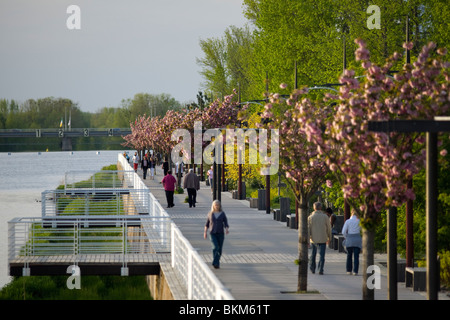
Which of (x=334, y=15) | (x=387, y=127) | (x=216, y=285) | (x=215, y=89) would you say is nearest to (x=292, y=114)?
(x=387, y=127)

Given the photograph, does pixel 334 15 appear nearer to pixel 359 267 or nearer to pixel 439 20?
pixel 439 20

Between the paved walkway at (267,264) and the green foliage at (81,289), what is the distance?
2.40 meters

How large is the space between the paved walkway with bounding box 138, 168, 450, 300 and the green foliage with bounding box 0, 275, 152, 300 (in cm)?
240

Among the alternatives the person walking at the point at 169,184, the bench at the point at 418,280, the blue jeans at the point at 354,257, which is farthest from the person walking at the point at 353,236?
the person walking at the point at 169,184

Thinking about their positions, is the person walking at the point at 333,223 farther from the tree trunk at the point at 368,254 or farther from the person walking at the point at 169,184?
the person walking at the point at 169,184

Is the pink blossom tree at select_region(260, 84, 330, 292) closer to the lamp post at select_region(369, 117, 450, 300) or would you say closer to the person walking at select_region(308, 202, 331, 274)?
the person walking at select_region(308, 202, 331, 274)

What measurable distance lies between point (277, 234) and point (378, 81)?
14.1 meters

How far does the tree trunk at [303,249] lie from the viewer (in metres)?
18.6

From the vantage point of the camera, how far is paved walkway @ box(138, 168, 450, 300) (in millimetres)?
18312

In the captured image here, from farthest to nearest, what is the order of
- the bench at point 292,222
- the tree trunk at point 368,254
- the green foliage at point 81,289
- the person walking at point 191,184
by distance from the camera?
the person walking at point 191,184 < the bench at point 292,222 < the green foliage at point 81,289 < the tree trunk at point 368,254

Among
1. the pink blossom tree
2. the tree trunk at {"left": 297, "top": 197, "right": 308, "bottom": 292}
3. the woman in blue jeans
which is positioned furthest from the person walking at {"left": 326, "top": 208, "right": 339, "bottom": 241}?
the woman in blue jeans

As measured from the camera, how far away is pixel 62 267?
22.7m

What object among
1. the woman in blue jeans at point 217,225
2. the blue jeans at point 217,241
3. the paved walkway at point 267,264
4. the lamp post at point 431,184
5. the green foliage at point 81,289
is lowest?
the green foliage at point 81,289

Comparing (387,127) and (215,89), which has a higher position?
(215,89)
